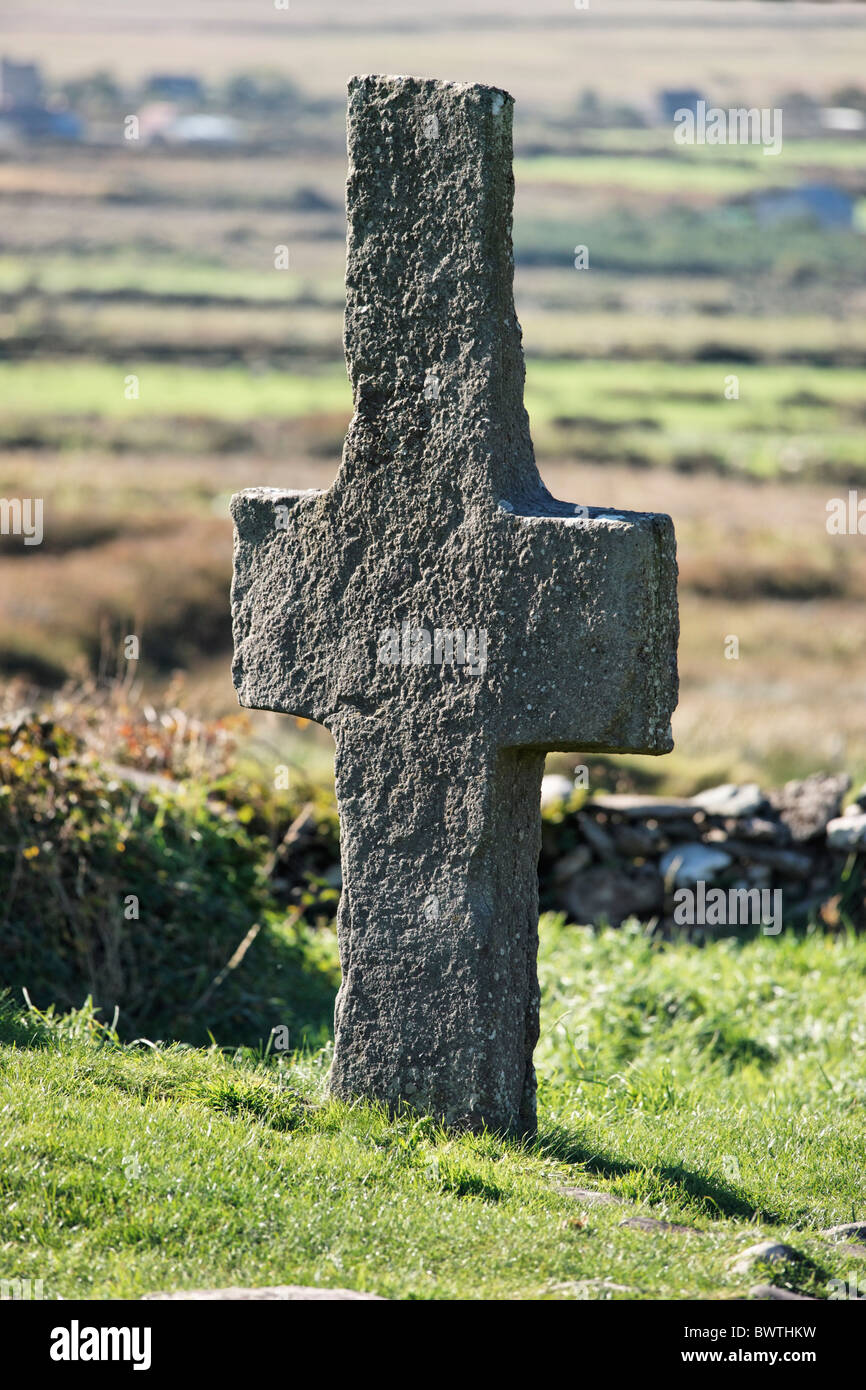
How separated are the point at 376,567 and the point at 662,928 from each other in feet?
15.6

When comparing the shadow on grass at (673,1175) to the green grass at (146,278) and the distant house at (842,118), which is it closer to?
the distant house at (842,118)

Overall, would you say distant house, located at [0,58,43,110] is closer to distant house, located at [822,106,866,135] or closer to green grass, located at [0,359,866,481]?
green grass, located at [0,359,866,481]

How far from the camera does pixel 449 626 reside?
15.6ft

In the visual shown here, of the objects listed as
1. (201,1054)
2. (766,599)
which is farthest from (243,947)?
(766,599)

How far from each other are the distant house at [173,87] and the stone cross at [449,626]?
2098 inches

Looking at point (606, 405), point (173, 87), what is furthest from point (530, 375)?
point (173, 87)

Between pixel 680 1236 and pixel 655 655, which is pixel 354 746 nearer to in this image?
pixel 655 655

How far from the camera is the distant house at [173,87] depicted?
5334 centimetres
